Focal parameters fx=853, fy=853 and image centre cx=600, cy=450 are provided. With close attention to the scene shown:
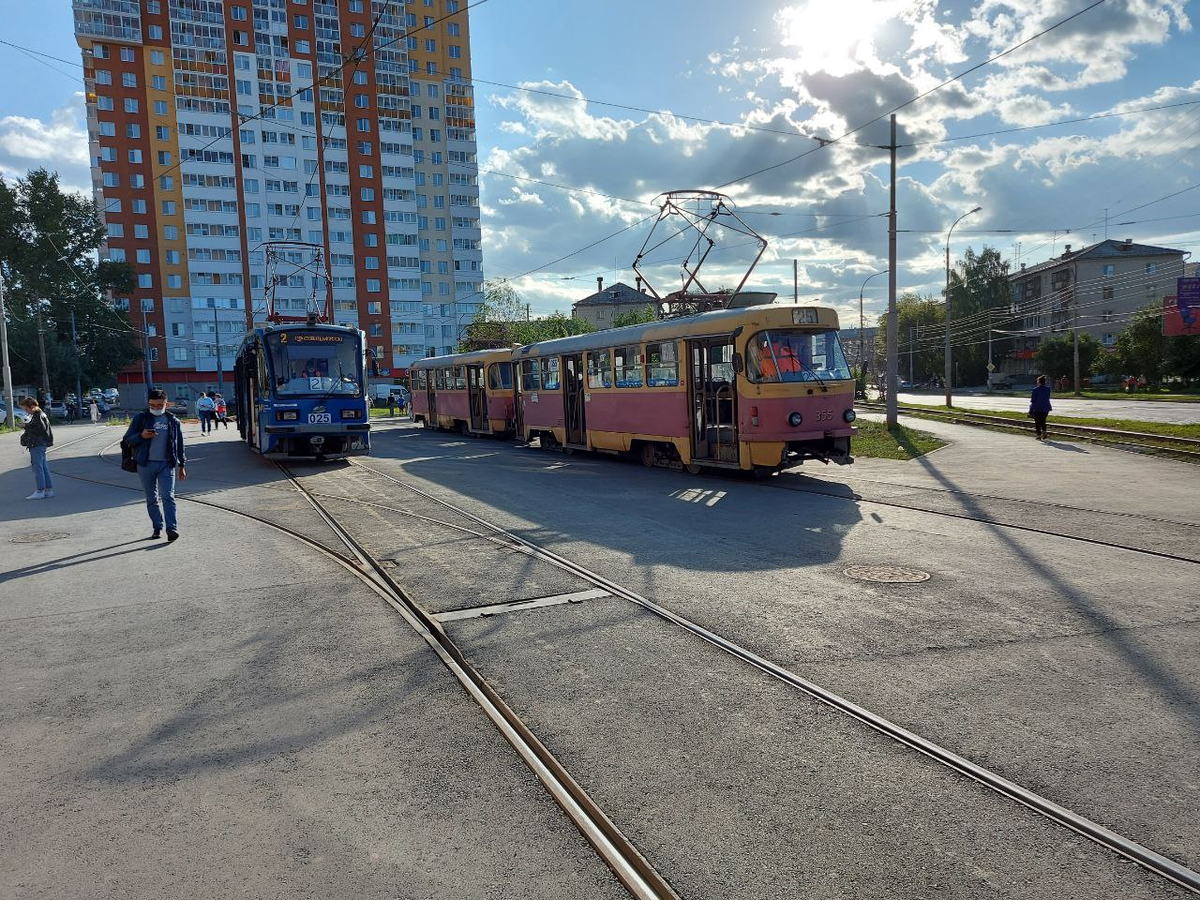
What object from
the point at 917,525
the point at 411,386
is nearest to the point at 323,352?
the point at 917,525

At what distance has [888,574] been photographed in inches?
294

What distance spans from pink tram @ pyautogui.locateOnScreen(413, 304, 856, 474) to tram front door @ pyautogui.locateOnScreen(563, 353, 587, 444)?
3cm

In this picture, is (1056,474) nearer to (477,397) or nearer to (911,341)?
(477,397)

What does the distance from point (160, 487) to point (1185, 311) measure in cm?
3858

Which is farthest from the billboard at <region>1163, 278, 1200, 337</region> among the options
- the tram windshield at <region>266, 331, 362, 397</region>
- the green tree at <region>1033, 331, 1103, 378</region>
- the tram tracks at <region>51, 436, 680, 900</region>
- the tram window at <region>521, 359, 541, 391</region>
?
the tram tracks at <region>51, 436, 680, 900</region>

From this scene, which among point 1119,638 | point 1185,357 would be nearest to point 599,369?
point 1119,638

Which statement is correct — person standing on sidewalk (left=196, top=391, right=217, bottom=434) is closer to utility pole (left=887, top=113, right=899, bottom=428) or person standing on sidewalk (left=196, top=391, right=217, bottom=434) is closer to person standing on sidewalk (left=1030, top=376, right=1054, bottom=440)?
utility pole (left=887, top=113, right=899, bottom=428)

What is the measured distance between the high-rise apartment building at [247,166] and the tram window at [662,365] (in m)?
62.0

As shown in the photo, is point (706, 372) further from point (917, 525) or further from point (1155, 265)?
point (1155, 265)

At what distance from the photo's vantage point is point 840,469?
16453 millimetres

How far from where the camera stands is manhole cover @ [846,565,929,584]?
7.23m

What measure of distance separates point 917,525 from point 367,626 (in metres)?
6.65

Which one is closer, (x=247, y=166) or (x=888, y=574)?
(x=888, y=574)

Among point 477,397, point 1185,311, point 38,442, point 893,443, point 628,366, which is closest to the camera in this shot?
point 38,442
